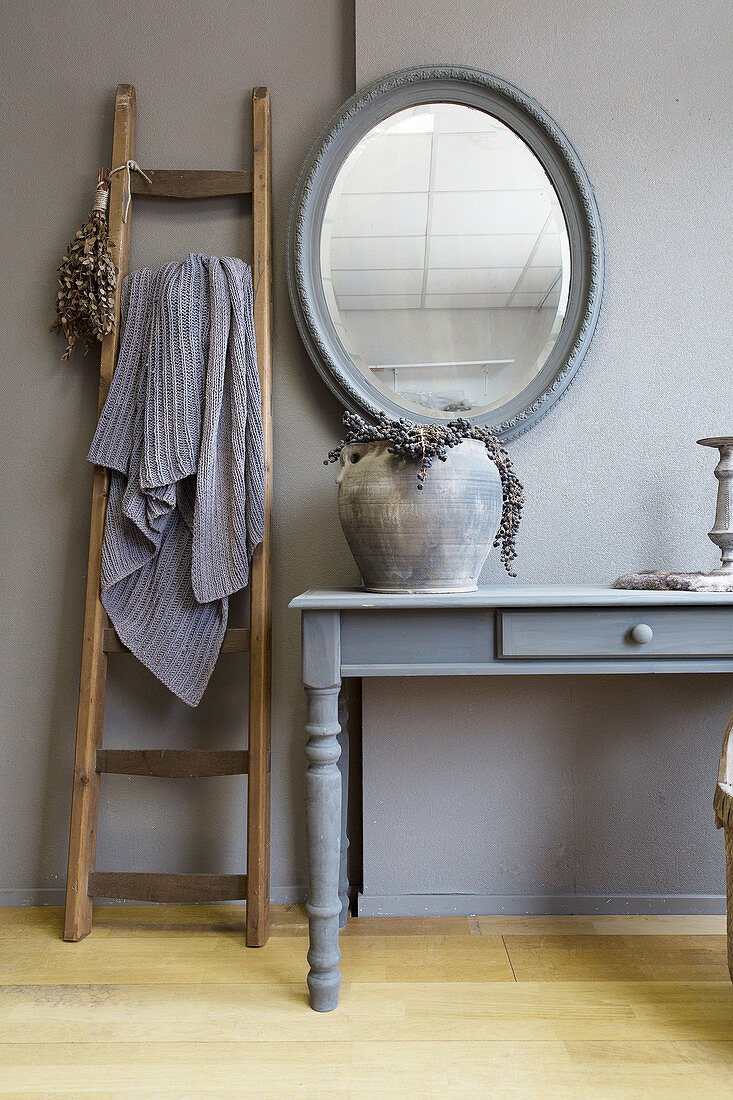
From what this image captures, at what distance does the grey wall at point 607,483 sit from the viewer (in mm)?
1733

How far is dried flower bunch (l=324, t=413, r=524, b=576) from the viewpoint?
4.53 feet

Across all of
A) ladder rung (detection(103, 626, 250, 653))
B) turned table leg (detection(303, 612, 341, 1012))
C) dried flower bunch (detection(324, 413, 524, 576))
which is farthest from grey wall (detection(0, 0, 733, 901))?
turned table leg (detection(303, 612, 341, 1012))

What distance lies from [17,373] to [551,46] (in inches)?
58.4

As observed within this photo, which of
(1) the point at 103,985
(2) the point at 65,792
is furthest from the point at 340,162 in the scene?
(1) the point at 103,985

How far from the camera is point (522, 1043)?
4.06ft

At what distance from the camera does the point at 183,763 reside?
1658 millimetres

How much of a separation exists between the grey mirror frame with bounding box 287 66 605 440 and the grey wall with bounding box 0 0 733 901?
0.07 meters

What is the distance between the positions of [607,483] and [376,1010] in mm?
1197

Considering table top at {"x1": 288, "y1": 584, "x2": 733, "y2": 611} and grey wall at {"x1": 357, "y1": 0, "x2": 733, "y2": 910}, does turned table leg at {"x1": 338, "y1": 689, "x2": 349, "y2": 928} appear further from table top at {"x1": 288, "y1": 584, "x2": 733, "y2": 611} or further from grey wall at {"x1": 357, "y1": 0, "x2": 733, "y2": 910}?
table top at {"x1": 288, "y1": 584, "x2": 733, "y2": 611}

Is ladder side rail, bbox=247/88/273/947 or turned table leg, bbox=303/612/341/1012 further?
ladder side rail, bbox=247/88/273/947

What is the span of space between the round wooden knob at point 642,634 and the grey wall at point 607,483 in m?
0.45

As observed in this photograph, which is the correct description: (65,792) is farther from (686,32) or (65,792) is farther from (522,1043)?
(686,32)

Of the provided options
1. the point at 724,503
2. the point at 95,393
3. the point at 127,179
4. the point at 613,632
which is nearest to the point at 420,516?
the point at 613,632

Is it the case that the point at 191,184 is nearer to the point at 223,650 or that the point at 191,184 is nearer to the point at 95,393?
the point at 95,393
